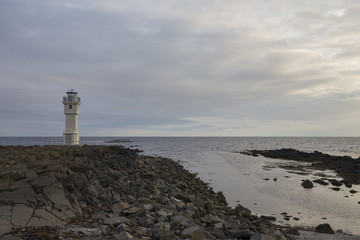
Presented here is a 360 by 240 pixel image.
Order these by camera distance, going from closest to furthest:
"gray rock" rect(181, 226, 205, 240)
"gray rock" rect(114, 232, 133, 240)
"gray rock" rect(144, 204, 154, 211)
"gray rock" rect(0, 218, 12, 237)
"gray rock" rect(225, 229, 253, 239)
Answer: "gray rock" rect(0, 218, 12, 237) → "gray rock" rect(114, 232, 133, 240) → "gray rock" rect(181, 226, 205, 240) → "gray rock" rect(225, 229, 253, 239) → "gray rock" rect(144, 204, 154, 211)

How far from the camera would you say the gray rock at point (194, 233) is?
6789 millimetres

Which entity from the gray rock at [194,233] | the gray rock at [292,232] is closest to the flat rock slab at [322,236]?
the gray rock at [292,232]

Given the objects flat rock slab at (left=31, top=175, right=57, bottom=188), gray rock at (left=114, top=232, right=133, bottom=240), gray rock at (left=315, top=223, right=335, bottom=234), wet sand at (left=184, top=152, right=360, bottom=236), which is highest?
flat rock slab at (left=31, top=175, right=57, bottom=188)

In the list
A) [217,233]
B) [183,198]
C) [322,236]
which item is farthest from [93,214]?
[322,236]

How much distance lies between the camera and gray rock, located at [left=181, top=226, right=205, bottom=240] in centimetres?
679

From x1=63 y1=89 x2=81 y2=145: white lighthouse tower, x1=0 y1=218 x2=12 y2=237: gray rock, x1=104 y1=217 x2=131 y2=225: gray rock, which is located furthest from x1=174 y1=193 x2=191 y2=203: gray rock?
x1=63 y1=89 x2=81 y2=145: white lighthouse tower

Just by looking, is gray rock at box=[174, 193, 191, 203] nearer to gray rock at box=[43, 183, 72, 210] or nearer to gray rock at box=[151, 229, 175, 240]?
gray rock at box=[151, 229, 175, 240]

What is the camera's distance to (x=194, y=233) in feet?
22.5

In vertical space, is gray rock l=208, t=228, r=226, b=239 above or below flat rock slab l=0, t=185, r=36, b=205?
below

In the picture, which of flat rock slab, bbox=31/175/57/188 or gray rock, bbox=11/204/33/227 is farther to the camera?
flat rock slab, bbox=31/175/57/188

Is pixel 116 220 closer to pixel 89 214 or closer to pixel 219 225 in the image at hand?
pixel 89 214

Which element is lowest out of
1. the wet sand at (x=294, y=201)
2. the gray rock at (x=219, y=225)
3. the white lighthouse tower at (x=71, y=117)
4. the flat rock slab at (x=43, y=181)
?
the wet sand at (x=294, y=201)

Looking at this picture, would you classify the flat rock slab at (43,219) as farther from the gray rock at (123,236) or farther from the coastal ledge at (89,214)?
the gray rock at (123,236)

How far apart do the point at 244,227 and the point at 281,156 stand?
40.6 metres
